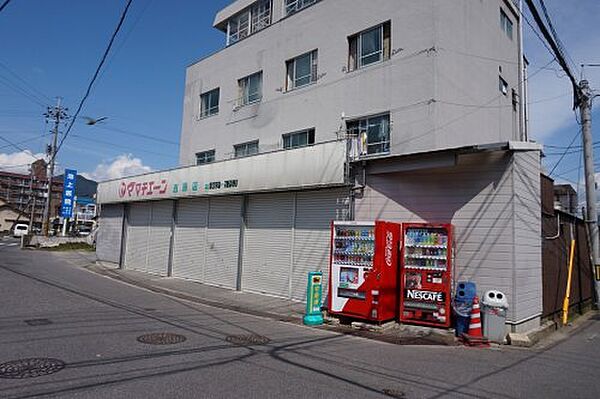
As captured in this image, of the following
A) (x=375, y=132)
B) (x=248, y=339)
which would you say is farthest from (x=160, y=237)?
(x=248, y=339)

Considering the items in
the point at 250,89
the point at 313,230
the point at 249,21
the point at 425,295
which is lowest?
the point at 425,295

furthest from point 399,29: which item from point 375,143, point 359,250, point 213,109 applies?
point 213,109

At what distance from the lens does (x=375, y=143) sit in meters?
15.3

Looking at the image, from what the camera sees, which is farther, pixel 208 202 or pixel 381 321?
pixel 208 202

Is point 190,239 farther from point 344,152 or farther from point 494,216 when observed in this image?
point 494,216

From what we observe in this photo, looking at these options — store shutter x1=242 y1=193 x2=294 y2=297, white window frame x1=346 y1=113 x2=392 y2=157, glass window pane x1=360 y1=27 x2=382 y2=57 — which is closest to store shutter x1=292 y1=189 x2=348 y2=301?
store shutter x1=242 y1=193 x2=294 y2=297

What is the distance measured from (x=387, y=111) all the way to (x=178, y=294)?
9318 millimetres

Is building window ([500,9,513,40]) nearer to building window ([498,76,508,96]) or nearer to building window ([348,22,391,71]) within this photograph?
building window ([498,76,508,96])

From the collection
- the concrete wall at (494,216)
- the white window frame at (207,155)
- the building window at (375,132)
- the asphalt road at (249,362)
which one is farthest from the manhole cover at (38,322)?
the white window frame at (207,155)

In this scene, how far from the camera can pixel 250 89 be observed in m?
21.0

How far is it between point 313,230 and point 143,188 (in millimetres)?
11093

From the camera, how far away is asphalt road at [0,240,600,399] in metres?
5.38

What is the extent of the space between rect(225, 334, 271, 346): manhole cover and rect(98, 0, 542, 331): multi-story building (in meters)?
4.37

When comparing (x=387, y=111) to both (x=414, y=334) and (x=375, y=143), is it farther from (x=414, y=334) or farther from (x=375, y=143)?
(x=414, y=334)
